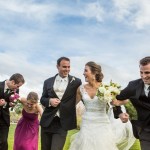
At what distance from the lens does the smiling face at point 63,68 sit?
381 inches

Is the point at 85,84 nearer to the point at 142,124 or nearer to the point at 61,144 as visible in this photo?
the point at 61,144

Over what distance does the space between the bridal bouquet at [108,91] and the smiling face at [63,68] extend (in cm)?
95

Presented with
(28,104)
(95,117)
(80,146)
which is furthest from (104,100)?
(28,104)

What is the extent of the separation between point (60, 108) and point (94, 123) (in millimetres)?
808

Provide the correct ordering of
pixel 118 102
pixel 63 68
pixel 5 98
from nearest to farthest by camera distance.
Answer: pixel 118 102, pixel 63 68, pixel 5 98

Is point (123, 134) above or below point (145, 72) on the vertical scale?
below

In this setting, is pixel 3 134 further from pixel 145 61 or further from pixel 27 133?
pixel 145 61

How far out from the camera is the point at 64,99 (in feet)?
32.0

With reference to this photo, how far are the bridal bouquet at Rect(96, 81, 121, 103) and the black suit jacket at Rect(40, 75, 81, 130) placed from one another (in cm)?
79

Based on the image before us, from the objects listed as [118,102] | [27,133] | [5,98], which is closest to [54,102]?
[118,102]

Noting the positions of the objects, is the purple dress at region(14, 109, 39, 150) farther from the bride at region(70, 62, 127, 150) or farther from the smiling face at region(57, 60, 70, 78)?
the bride at region(70, 62, 127, 150)

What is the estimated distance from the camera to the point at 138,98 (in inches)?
300

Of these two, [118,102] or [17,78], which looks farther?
[17,78]

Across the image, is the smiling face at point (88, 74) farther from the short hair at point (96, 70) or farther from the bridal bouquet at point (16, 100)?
the bridal bouquet at point (16, 100)
